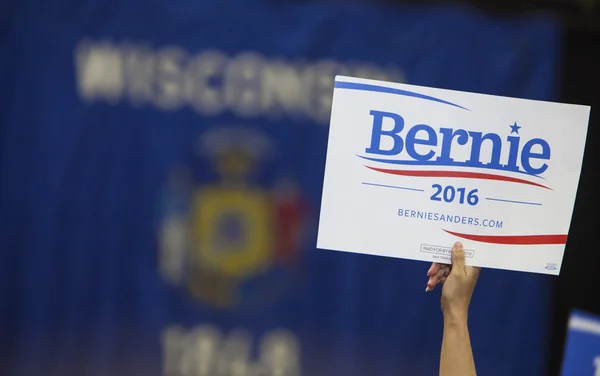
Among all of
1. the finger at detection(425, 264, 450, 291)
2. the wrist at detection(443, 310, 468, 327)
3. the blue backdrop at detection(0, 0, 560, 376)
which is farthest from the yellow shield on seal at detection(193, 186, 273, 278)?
the wrist at detection(443, 310, 468, 327)

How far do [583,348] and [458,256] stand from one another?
31.6 inches

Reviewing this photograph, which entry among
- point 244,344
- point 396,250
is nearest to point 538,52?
point 244,344

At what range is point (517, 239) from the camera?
4.17 ft

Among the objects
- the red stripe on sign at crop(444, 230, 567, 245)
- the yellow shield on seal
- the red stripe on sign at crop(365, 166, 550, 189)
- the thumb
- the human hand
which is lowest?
→ the yellow shield on seal

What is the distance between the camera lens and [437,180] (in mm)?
1258

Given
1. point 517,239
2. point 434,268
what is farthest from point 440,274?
point 517,239

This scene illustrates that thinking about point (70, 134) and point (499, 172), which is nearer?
point (499, 172)

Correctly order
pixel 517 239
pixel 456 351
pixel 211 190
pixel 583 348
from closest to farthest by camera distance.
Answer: pixel 456 351 → pixel 517 239 → pixel 583 348 → pixel 211 190

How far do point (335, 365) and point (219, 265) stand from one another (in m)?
0.56

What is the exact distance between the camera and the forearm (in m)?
1.16

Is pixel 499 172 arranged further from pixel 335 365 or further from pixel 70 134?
pixel 70 134

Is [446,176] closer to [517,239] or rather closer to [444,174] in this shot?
[444,174]

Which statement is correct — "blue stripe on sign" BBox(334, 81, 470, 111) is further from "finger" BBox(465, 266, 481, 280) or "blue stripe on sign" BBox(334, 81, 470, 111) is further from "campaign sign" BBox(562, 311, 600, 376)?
"campaign sign" BBox(562, 311, 600, 376)

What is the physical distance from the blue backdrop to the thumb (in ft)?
4.48
